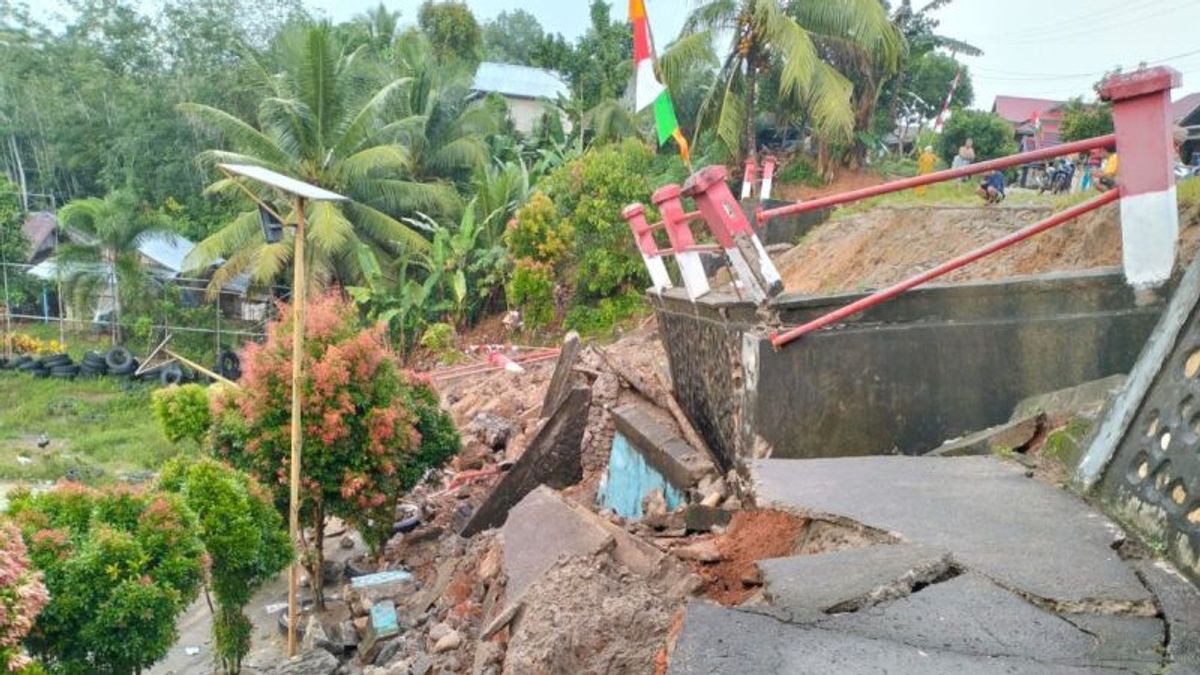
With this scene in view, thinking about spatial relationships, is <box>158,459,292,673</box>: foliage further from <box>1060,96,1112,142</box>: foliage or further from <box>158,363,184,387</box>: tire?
<box>1060,96,1112,142</box>: foliage

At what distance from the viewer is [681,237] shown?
634 cm

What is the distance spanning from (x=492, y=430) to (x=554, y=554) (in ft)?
27.0

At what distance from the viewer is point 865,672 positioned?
2.32 meters

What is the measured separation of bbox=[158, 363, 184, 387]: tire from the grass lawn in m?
0.54

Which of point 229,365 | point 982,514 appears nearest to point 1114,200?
point 982,514

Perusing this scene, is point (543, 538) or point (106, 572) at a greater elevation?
point (543, 538)

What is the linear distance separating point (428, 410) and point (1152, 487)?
25.2ft

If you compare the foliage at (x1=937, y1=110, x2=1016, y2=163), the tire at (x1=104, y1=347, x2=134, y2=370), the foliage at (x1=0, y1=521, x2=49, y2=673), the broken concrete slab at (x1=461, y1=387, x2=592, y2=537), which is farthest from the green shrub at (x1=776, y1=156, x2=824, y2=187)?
the tire at (x1=104, y1=347, x2=134, y2=370)

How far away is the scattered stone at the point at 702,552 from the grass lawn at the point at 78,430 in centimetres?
1392

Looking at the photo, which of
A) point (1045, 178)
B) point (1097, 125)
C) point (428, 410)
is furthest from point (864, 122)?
point (428, 410)

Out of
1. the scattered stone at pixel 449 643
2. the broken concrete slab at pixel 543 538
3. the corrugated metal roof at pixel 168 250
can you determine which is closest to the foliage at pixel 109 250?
the corrugated metal roof at pixel 168 250

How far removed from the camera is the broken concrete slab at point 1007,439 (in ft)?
14.7

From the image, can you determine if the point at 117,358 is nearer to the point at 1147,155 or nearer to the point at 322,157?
the point at 322,157

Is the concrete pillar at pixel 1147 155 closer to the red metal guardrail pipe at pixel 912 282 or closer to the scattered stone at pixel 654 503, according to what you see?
the red metal guardrail pipe at pixel 912 282
